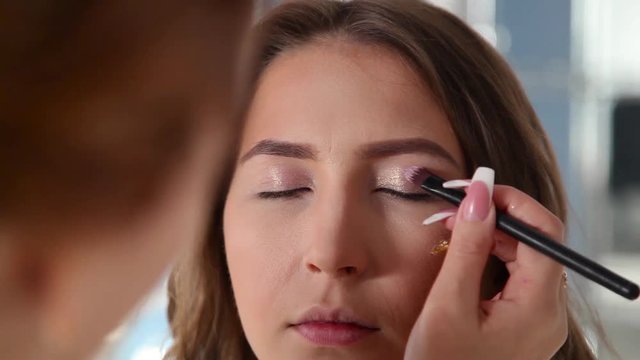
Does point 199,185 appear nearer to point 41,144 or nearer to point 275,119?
point 41,144

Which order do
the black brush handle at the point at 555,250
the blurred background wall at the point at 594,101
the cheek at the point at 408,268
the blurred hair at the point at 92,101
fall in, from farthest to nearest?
1. the blurred background wall at the point at 594,101
2. the cheek at the point at 408,268
3. the black brush handle at the point at 555,250
4. the blurred hair at the point at 92,101

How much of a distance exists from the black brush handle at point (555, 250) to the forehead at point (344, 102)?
0.07 m

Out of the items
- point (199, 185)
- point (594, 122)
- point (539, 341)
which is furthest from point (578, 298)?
point (594, 122)

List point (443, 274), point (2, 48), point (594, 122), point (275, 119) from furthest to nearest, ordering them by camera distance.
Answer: point (594, 122) < point (275, 119) < point (443, 274) < point (2, 48)

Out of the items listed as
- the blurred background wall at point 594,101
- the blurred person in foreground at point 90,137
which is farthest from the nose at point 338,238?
the blurred background wall at point 594,101

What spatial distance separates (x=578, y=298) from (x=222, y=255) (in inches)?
13.7

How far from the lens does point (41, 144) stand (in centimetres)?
19

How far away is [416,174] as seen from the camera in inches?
27.9

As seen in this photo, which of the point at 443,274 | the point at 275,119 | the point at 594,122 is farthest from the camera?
the point at 594,122

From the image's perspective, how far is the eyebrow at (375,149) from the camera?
712 millimetres

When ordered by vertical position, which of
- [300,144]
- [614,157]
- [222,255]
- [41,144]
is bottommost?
[614,157]

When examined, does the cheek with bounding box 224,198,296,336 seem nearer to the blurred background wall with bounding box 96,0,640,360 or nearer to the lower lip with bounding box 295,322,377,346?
the lower lip with bounding box 295,322,377,346

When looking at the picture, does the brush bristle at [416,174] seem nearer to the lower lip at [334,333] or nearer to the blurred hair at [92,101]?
the lower lip at [334,333]

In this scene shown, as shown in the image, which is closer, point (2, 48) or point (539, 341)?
point (2, 48)
